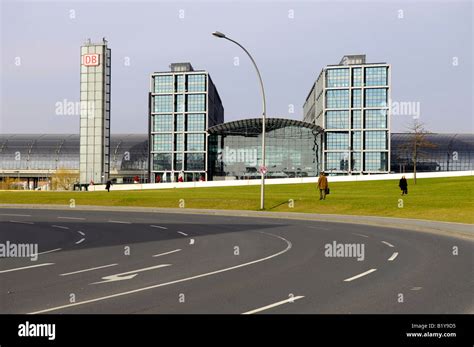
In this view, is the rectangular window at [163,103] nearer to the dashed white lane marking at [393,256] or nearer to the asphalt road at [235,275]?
the asphalt road at [235,275]

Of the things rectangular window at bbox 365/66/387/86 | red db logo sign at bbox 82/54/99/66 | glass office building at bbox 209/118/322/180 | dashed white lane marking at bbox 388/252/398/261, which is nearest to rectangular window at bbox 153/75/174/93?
glass office building at bbox 209/118/322/180

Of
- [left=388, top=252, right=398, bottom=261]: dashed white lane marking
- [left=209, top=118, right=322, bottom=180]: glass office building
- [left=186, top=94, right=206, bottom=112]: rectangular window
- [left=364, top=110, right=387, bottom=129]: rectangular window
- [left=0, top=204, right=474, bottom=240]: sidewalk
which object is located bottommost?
[left=0, top=204, right=474, bottom=240]: sidewalk

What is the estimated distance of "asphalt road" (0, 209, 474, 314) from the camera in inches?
310

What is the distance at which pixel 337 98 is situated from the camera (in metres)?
108

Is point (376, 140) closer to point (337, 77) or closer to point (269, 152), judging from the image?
point (337, 77)

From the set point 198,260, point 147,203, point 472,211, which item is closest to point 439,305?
point 198,260

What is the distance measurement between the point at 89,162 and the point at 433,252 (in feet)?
275

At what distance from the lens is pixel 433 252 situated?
14.5 metres

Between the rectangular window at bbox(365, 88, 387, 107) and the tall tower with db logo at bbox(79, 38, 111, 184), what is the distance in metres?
48.7

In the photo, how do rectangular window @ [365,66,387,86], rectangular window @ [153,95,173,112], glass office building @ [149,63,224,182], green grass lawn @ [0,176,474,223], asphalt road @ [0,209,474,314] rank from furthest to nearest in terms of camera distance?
1. rectangular window @ [153,95,173,112]
2. glass office building @ [149,63,224,182]
3. rectangular window @ [365,66,387,86]
4. green grass lawn @ [0,176,474,223]
5. asphalt road @ [0,209,474,314]

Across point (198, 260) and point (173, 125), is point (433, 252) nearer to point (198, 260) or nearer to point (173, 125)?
point (198, 260)

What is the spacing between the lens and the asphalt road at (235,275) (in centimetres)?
788

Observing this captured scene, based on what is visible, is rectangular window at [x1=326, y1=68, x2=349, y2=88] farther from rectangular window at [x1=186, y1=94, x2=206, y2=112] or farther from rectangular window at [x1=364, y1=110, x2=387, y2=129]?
rectangular window at [x1=186, y1=94, x2=206, y2=112]

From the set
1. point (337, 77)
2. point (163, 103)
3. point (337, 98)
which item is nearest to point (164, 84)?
point (163, 103)
